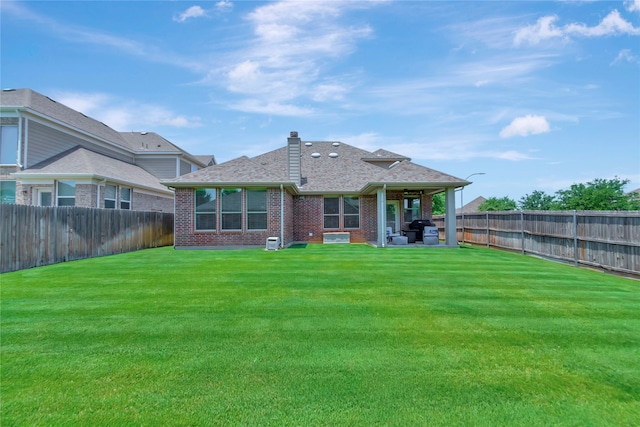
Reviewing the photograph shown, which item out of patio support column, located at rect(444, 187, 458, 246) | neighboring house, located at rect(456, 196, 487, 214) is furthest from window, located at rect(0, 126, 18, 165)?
neighboring house, located at rect(456, 196, 487, 214)

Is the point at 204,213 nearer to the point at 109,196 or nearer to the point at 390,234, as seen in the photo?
the point at 109,196

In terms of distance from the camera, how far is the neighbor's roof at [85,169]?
605 inches

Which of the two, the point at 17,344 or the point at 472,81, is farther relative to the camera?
the point at 472,81

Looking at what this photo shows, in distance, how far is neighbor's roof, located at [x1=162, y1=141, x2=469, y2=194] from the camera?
47.8ft

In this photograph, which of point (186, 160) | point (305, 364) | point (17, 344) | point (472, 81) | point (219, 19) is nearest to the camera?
point (305, 364)

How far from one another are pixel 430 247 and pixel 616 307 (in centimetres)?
897

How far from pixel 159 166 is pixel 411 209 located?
17613 millimetres

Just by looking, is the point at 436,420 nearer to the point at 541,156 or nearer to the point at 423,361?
the point at 423,361

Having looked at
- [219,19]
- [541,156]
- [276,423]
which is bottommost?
[276,423]

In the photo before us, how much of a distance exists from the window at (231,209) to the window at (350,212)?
5476mm

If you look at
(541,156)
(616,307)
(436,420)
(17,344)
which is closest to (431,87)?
(616,307)

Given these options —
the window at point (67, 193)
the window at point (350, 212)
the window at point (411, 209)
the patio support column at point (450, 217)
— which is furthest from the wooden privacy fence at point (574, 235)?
the window at point (67, 193)

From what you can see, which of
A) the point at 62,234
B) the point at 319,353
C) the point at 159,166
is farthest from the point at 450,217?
the point at 159,166

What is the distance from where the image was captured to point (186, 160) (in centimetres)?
2564
